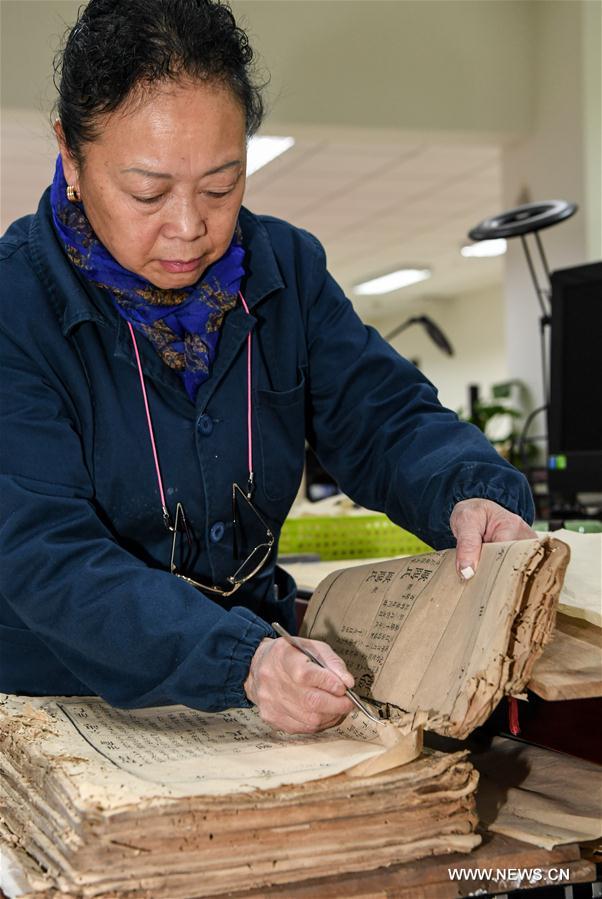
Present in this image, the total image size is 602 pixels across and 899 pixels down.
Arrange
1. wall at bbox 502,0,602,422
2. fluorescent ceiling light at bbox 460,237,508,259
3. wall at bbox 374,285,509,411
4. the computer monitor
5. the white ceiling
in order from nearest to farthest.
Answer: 1. the computer monitor
2. wall at bbox 502,0,602,422
3. the white ceiling
4. fluorescent ceiling light at bbox 460,237,508,259
5. wall at bbox 374,285,509,411

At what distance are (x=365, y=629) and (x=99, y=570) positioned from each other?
0.24 meters

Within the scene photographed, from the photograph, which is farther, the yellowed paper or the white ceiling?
the white ceiling

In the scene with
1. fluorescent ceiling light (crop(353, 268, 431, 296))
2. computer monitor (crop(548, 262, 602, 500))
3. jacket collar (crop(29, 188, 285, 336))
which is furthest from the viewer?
fluorescent ceiling light (crop(353, 268, 431, 296))

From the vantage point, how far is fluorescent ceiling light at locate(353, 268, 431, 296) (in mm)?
11180

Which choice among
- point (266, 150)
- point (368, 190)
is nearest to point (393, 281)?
point (368, 190)

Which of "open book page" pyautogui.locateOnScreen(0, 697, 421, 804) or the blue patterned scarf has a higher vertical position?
the blue patterned scarf

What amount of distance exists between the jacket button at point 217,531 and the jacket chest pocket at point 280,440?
0.06 metres

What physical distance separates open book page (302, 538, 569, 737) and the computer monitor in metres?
1.44

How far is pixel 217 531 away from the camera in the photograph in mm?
1094

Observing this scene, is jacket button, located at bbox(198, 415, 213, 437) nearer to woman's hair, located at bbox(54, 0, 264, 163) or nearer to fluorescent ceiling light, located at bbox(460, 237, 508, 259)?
woman's hair, located at bbox(54, 0, 264, 163)

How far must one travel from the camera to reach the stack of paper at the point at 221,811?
0.64m

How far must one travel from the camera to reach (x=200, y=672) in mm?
819

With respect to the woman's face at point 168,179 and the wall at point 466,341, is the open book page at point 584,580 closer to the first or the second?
the woman's face at point 168,179

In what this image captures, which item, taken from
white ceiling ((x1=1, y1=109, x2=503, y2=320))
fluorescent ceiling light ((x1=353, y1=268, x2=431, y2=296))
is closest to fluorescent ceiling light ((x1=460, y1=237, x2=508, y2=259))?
white ceiling ((x1=1, y1=109, x2=503, y2=320))
